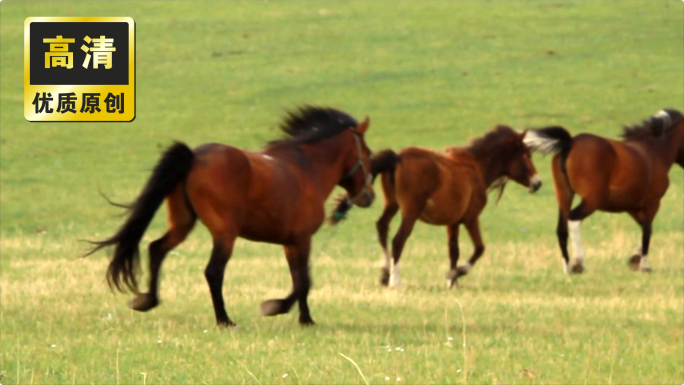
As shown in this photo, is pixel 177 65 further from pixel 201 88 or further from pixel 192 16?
pixel 192 16

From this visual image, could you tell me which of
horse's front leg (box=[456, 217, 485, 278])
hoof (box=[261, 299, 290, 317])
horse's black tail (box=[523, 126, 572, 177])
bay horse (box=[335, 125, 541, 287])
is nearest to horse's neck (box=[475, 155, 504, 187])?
bay horse (box=[335, 125, 541, 287])

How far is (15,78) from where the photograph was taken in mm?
31156

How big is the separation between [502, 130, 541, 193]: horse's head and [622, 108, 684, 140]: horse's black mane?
2522 mm

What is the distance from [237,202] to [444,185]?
13.3ft

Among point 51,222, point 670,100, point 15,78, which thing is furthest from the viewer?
point 15,78

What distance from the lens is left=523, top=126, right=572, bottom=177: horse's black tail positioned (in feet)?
42.9

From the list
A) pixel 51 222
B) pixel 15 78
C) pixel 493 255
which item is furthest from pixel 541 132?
pixel 15 78

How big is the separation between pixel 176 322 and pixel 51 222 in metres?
10.3

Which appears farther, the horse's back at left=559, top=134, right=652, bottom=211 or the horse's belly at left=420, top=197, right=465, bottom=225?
the horse's back at left=559, top=134, right=652, bottom=211

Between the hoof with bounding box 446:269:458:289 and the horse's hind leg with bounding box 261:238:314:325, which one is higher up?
the horse's hind leg with bounding box 261:238:314:325

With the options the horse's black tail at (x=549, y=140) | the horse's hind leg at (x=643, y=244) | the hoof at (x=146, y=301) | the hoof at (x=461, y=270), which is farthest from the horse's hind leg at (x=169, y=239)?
the horse's hind leg at (x=643, y=244)

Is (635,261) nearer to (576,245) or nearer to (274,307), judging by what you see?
(576,245)

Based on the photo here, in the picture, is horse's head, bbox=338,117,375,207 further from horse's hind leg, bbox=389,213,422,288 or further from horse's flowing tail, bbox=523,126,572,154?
horse's flowing tail, bbox=523,126,572,154

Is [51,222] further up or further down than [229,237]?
further down
